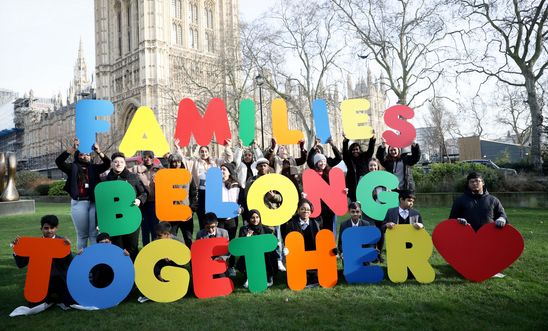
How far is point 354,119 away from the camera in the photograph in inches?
238

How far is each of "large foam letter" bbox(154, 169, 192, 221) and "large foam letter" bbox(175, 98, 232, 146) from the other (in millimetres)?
793

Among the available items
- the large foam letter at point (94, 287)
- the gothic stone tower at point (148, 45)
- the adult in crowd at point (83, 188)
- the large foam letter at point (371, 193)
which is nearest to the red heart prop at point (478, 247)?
the large foam letter at point (371, 193)

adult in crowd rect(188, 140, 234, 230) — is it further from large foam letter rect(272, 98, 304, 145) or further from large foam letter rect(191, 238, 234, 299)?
large foam letter rect(191, 238, 234, 299)

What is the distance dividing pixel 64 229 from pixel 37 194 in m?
22.4

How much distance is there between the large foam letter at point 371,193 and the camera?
5.73 m

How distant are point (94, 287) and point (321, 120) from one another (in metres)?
4.18

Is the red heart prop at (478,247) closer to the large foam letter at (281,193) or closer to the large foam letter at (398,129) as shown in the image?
the large foam letter at (398,129)

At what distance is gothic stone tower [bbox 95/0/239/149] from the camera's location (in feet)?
157

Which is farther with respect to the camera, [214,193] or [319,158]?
[319,158]

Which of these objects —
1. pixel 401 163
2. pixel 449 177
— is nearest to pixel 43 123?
pixel 449 177

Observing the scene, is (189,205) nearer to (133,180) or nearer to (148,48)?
(133,180)

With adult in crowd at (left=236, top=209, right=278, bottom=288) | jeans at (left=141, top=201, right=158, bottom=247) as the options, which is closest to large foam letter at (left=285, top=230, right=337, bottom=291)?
adult in crowd at (left=236, top=209, right=278, bottom=288)

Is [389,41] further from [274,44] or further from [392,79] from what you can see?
[274,44]

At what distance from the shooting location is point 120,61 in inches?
2136
